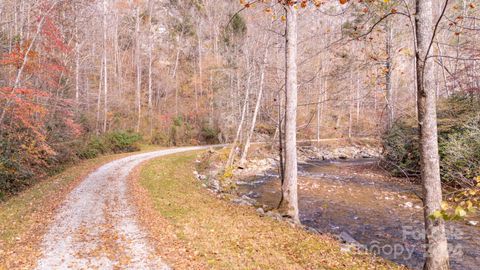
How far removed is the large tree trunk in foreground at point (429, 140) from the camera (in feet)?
13.3

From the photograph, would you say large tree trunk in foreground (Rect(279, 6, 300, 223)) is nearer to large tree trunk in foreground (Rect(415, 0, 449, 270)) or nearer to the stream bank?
the stream bank

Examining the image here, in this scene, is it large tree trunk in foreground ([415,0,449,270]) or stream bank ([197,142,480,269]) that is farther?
stream bank ([197,142,480,269])

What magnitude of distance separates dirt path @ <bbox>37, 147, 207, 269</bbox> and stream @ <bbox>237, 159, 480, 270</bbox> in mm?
4783

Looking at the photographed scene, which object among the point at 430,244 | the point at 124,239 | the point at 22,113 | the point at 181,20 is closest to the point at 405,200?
the point at 430,244

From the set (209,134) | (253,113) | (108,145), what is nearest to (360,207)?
(253,113)

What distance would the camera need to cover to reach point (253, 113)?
1959cm

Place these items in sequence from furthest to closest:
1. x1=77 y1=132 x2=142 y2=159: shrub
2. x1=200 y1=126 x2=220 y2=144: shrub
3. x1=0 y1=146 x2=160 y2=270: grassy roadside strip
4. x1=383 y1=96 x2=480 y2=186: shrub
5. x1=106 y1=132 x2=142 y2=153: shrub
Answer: x1=200 y1=126 x2=220 y2=144: shrub → x1=106 y1=132 x2=142 y2=153: shrub → x1=77 y1=132 x2=142 y2=159: shrub → x1=383 y1=96 x2=480 y2=186: shrub → x1=0 y1=146 x2=160 y2=270: grassy roadside strip

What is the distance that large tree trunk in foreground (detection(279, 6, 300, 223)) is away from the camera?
326 inches

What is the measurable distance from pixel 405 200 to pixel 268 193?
539 centimetres

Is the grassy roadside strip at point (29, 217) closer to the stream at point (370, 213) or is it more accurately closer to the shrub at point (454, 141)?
the stream at point (370, 213)

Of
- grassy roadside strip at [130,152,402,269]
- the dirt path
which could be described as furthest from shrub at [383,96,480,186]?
the dirt path

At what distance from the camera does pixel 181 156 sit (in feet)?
61.8

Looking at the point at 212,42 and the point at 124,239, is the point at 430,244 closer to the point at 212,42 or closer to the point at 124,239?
the point at 124,239

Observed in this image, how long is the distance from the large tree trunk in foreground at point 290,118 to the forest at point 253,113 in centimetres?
4
